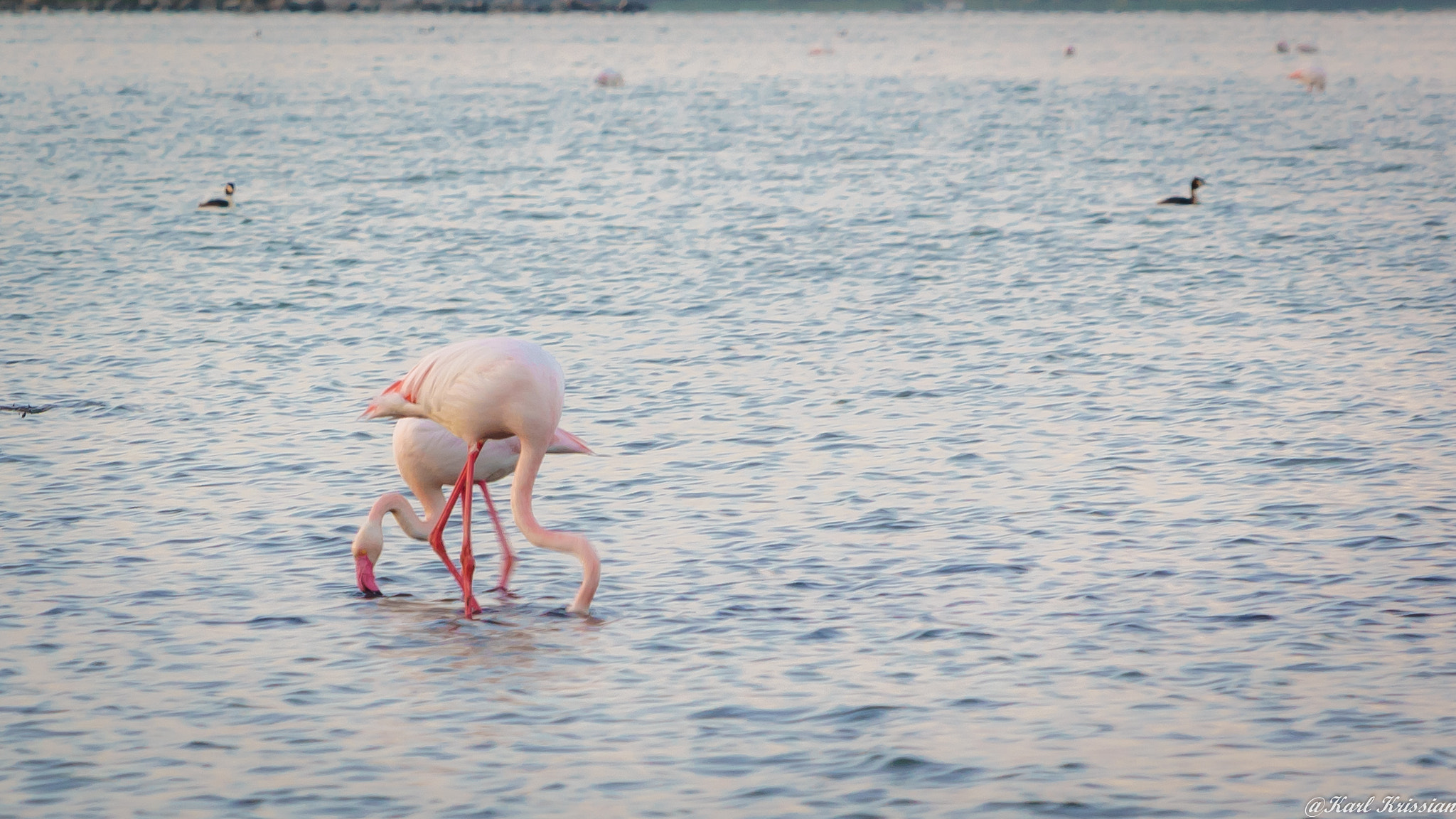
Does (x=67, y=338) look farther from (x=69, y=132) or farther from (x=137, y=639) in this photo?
(x=69, y=132)

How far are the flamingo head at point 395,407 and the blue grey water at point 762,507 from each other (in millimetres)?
1061

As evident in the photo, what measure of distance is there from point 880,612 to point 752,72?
82.0 metres

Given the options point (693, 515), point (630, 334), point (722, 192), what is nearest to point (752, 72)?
point (722, 192)

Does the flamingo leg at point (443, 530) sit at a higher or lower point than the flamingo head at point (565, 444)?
lower

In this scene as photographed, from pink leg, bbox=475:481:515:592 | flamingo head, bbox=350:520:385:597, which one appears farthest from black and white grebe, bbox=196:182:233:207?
flamingo head, bbox=350:520:385:597

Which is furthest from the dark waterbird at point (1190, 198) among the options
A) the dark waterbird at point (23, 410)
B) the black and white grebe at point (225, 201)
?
the dark waterbird at point (23, 410)

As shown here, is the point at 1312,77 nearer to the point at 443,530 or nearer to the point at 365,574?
the point at 443,530

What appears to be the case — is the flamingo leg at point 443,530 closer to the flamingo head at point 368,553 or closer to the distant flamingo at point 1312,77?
the flamingo head at point 368,553

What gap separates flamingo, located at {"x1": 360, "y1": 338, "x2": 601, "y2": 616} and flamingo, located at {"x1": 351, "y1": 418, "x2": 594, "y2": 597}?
336 mm

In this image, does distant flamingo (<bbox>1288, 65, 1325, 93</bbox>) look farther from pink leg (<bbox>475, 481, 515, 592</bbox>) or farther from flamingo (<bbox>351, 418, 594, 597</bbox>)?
pink leg (<bbox>475, 481, 515, 592</bbox>)

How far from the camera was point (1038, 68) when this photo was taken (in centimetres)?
8856

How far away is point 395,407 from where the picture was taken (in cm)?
984

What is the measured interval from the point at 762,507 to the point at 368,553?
2.94m

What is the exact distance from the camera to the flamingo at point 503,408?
9.27m
